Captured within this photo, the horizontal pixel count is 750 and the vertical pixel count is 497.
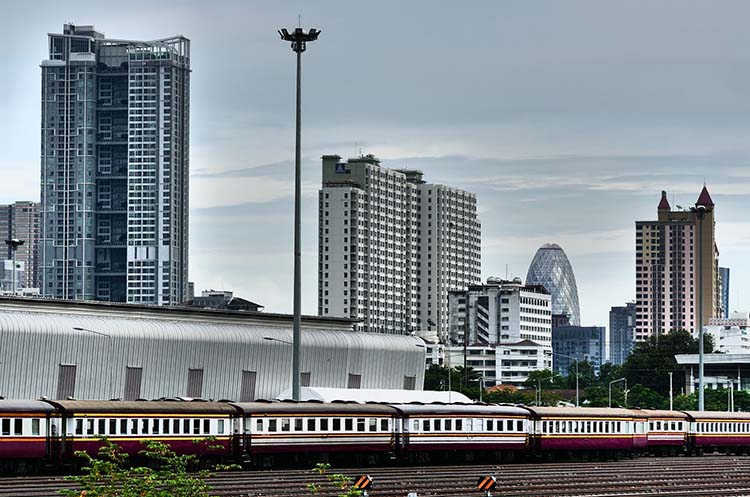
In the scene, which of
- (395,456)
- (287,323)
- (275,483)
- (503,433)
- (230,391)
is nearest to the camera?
(275,483)

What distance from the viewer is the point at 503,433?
76.7m

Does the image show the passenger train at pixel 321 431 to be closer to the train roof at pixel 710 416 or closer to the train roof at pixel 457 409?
the train roof at pixel 457 409

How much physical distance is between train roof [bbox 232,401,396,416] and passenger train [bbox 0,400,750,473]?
0.14 ft

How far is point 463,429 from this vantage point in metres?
74.4

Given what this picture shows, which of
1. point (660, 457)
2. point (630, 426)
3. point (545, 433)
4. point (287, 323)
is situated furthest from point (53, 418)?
point (287, 323)

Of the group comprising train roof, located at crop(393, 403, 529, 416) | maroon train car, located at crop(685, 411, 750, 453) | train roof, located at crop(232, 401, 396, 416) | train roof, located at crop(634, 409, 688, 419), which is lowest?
maroon train car, located at crop(685, 411, 750, 453)

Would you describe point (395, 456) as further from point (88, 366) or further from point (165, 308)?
point (165, 308)

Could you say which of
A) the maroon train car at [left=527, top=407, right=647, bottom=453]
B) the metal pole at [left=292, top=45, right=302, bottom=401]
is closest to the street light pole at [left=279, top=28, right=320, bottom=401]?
the metal pole at [left=292, top=45, right=302, bottom=401]

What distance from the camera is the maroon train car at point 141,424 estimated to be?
192ft

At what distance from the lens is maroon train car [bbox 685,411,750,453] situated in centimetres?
9550

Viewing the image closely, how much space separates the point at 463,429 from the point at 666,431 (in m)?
22.1

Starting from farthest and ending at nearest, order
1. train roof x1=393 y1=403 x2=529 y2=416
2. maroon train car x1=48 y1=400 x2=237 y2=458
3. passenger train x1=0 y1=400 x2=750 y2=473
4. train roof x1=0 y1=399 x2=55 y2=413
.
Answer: train roof x1=393 y1=403 x2=529 y2=416 → maroon train car x1=48 y1=400 x2=237 y2=458 → passenger train x1=0 y1=400 x2=750 y2=473 → train roof x1=0 y1=399 x2=55 y2=413

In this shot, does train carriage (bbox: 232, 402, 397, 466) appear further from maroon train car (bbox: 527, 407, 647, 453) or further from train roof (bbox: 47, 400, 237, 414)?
maroon train car (bbox: 527, 407, 647, 453)

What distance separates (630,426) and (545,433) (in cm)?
890
